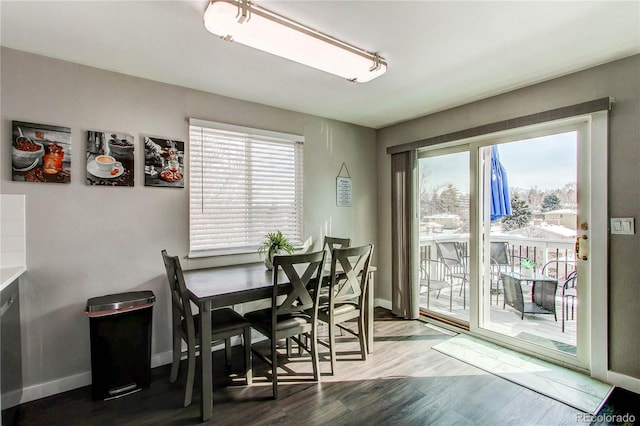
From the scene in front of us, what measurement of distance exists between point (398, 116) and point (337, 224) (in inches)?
60.2

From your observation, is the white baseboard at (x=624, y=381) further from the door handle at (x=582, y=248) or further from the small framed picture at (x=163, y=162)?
the small framed picture at (x=163, y=162)

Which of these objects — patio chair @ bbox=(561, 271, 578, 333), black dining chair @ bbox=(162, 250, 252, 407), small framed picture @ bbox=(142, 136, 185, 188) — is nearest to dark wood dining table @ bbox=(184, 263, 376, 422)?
black dining chair @ bbox=(162, 250, 252, 407)

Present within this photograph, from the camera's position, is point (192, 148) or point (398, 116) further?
point (398, 116)

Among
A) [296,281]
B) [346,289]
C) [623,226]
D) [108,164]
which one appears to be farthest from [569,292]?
[108,164]

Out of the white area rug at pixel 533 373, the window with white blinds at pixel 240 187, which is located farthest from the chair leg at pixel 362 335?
the window with white blinds at pixel 240 187

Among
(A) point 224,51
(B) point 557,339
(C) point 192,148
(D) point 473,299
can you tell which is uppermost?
(A) point 224,51

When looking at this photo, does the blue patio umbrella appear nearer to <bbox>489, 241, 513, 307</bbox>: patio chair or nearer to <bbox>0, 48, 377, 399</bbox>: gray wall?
<bbox>489, 241, 513, 307</bbox>: patio chair

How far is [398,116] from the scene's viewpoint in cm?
375

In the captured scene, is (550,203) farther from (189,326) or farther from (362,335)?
(189,326)

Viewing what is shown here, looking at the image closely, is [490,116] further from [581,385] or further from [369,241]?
[581,385]

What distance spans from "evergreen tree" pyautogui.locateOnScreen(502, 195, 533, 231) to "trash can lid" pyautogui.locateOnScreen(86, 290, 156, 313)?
330cm

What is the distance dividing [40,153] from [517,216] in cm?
407

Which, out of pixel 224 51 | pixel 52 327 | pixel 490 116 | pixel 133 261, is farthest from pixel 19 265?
pixel 490 116

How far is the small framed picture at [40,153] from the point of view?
215 cm
